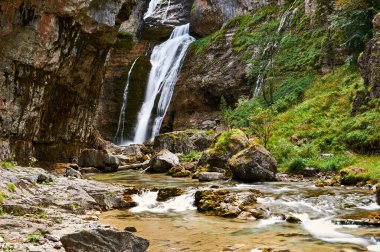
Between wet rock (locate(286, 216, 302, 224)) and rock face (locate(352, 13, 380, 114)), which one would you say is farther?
Answer: rock face (locate(352, 13, 380, 114))

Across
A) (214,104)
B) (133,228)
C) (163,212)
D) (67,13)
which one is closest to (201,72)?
(214,104)

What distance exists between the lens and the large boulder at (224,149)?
19422 mm

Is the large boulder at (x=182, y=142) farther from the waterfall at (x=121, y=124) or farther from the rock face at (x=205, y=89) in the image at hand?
the waterfall at (x=121, y=124)

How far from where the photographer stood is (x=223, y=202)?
11250mm

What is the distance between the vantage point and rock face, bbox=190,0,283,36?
47438mm

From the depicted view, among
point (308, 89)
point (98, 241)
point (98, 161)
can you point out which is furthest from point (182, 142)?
point (98, 241)

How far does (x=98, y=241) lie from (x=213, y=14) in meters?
44.8

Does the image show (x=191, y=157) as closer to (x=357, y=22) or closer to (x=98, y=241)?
(x=357, y=22)

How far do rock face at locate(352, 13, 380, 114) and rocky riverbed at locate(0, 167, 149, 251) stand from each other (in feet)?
43.5

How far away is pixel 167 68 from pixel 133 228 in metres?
35.1

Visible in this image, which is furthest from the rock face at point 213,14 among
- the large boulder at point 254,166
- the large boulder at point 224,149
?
the large boulder at point 254,166

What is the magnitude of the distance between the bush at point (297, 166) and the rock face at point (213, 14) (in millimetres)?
31415

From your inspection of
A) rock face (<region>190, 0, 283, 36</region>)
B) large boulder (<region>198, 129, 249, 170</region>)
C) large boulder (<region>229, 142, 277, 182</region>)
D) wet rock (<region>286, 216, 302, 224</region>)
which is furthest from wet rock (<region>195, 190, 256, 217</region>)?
rock face (<region>190, 0, 283, 36</region>)

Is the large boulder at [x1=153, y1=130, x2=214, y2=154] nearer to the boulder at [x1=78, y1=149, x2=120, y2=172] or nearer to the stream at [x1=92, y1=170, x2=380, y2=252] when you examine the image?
the boulder at [x1=78, y1=149, x2=120, y2=172]
